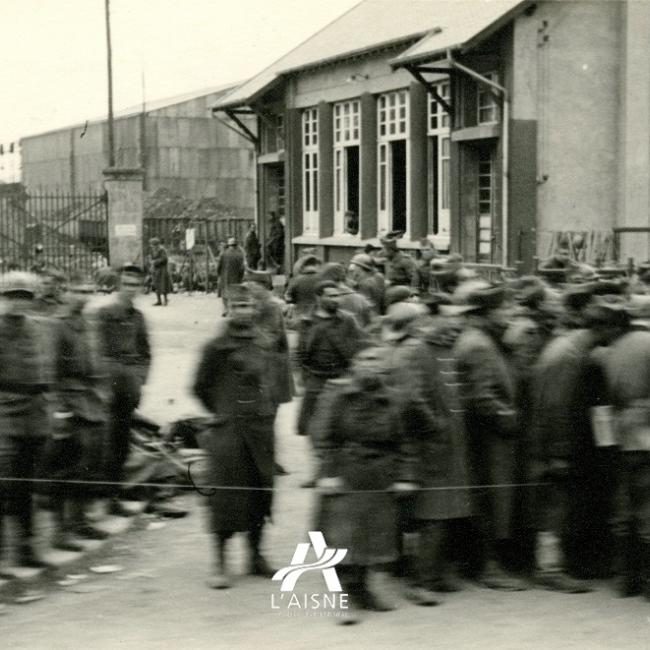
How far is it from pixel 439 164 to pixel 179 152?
29.3m

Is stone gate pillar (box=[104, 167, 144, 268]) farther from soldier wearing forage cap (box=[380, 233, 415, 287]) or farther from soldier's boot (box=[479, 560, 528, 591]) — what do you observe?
soldier's boot (box=[479, 560, 528, 591])

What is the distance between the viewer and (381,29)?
28469 millimetres

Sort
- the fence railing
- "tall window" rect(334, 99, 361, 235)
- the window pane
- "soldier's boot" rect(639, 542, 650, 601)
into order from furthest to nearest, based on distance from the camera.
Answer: the fence railing → "tall window" rect(334, 99, 361, 235) → the window pane → "soldier's boot" rect(639, 542, 650, 601)

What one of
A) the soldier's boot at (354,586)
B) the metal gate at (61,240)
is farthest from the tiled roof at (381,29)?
the soldier's boot at (354,586)

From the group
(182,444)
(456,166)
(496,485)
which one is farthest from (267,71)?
(496,485)

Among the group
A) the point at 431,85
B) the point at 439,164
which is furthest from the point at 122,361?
the point at 439,164

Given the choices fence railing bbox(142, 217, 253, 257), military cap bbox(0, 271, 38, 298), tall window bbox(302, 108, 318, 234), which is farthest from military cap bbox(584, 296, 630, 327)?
fence railing bbox(142, 217, 253, 257)

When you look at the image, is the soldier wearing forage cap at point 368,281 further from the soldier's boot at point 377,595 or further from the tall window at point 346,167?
the tall window at point 346,167

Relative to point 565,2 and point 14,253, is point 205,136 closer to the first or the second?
point 14,253

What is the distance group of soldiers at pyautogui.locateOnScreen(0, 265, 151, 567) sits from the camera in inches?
316

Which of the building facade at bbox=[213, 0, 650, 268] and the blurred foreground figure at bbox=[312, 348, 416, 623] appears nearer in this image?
the blurred foreground figure at bbox=[312, 348, 416, 623]

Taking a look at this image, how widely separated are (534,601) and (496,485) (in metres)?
0.78

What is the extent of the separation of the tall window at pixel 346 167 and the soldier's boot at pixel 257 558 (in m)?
21.3

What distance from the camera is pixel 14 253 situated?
33250mm
